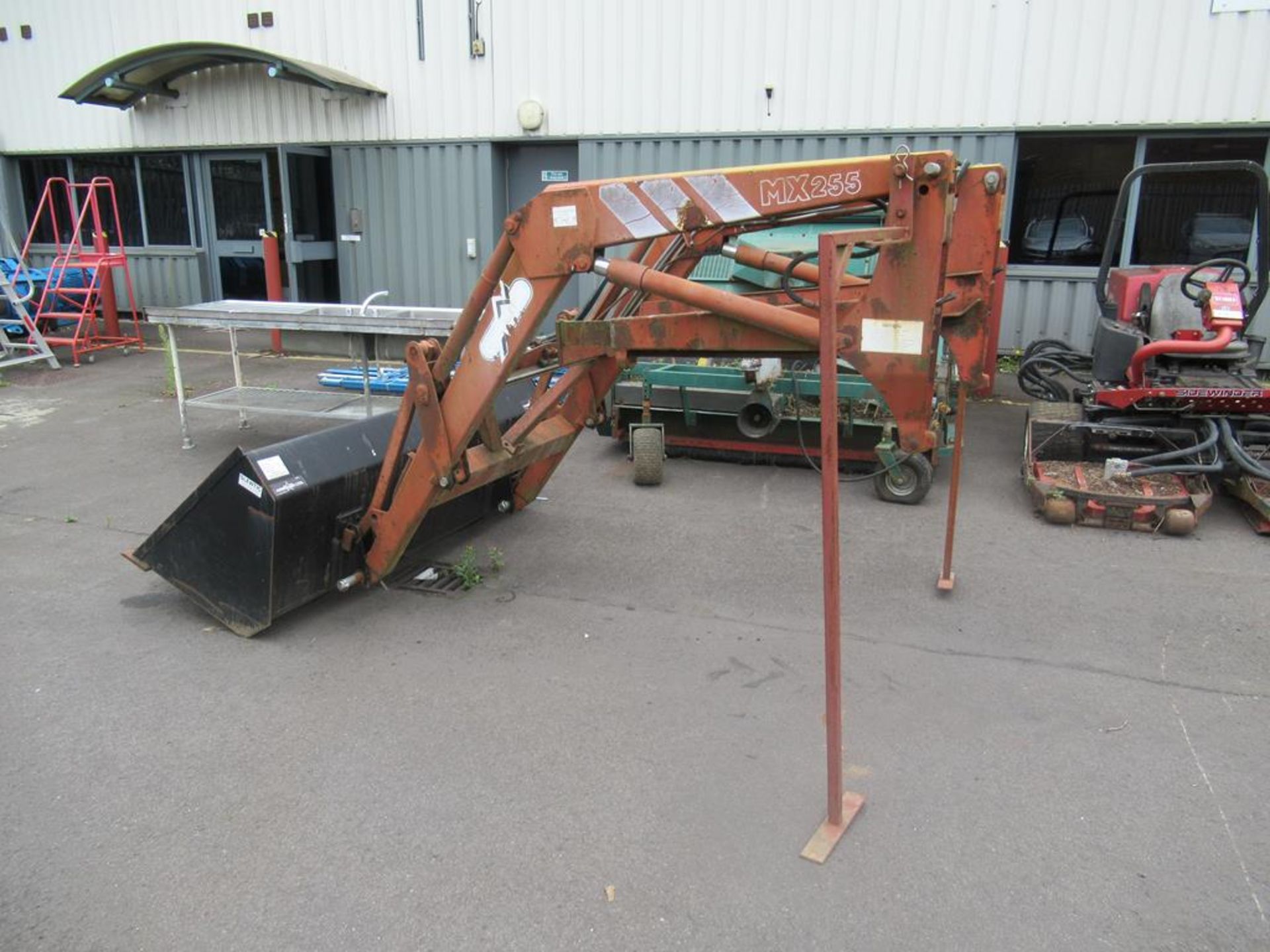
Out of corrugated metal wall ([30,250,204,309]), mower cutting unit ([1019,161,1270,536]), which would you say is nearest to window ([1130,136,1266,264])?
mower cutting unit ([1019,161,1270,536])

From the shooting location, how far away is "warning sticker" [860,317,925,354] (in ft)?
10.5

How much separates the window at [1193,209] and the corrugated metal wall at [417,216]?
735 cm

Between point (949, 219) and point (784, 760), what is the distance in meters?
2.03

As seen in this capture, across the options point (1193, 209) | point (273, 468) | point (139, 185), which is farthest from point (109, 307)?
point (1193, 209)

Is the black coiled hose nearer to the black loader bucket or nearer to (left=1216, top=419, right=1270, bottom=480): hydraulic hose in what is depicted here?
(left=1216, top=419, right=1270, bottom=480): hydraulic hose

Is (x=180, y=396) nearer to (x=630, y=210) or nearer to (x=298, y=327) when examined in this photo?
(x=298, y=327)

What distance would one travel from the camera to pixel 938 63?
9.65m

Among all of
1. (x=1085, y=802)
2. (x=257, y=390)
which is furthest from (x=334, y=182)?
(x=1085, y=802)

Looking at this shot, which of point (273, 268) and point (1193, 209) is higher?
point (1193, 209)

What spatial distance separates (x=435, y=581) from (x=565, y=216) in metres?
2.26

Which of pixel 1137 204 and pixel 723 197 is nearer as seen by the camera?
pixel 723 197

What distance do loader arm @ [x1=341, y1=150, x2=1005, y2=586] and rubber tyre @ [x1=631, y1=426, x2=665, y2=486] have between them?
194 cm

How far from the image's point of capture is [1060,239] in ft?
33.5

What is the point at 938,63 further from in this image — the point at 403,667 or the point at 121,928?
the point at 121,928
